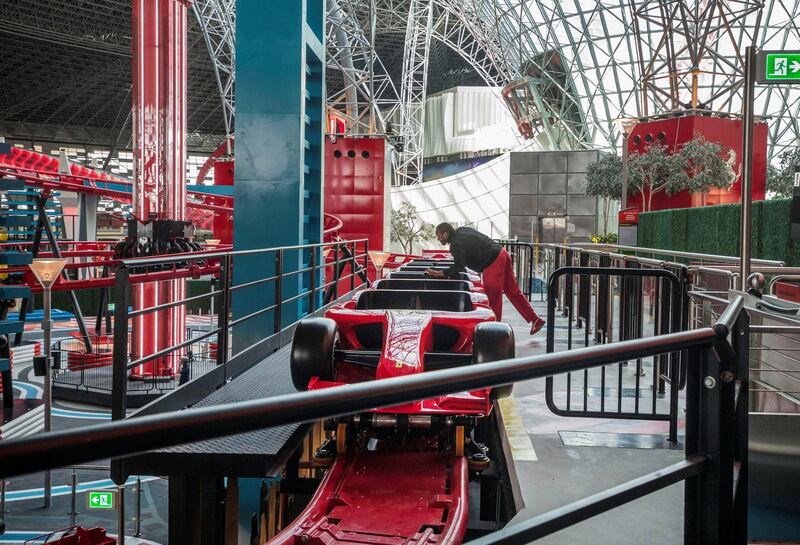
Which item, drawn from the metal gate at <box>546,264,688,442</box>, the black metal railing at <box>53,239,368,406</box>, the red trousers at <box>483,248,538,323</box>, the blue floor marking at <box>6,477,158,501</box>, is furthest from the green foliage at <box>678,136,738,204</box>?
the blue floor marking at <box>6,477,158,501</box>

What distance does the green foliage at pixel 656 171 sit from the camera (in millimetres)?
25672

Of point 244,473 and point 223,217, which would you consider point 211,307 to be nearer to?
point 244,473

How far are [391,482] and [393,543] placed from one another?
32.0 inches

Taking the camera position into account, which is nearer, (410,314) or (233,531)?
(233,531)

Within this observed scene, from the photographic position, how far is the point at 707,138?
89.2 ft

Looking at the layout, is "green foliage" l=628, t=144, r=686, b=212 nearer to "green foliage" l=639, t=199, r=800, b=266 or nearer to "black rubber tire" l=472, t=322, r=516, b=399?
"green foliage" l=639, t=199, r=800, b=266

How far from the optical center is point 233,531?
481cm

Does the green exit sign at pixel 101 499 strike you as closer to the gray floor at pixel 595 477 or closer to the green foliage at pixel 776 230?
the gray floor at pixel 595 477

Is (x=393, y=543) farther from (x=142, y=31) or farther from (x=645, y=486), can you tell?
(x=142, y=31)

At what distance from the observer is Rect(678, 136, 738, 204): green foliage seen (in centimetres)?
2516

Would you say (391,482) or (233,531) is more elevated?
(391,482)

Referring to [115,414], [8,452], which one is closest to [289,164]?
[115,414]

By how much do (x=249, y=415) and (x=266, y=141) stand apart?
9.38 m

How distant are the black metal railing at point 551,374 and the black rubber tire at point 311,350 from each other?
9.21 ft
